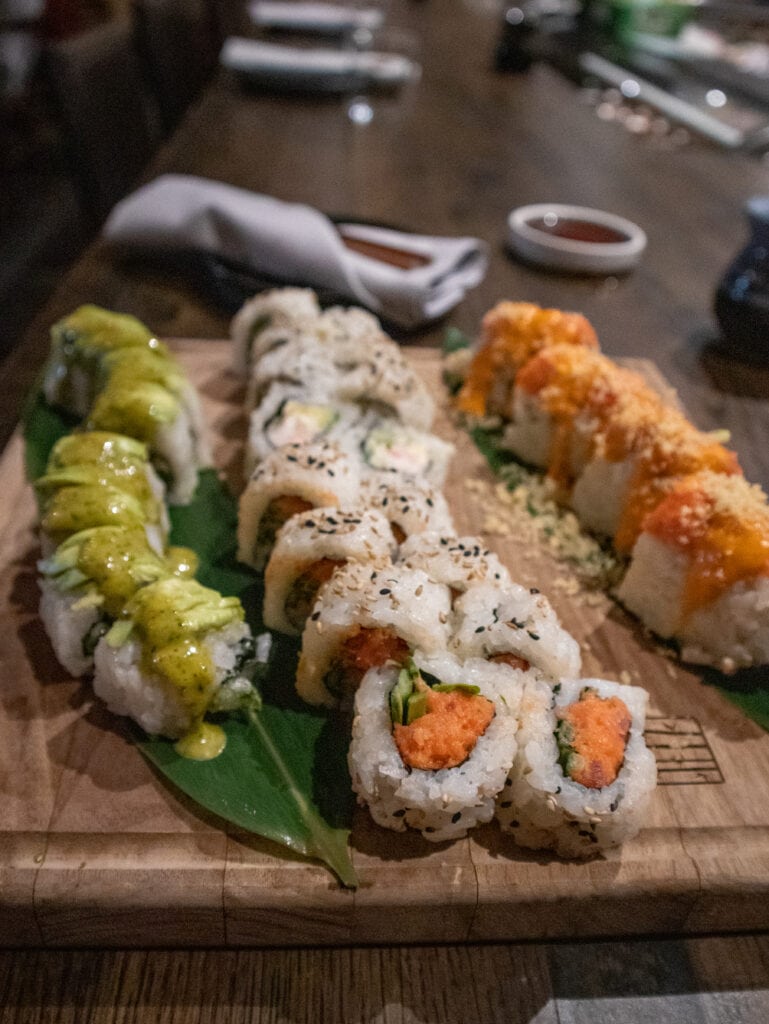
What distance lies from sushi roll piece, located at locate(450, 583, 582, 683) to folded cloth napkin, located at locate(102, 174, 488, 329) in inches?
70.7

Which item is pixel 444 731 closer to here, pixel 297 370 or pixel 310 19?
pixel 297 370

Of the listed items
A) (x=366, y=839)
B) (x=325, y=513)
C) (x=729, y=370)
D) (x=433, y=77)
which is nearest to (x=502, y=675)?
(x=366, y=839)

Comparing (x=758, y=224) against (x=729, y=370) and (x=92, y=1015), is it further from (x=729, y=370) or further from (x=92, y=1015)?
(x=92, y=1015)

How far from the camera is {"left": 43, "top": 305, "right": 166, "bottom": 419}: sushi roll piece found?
2447 millimetres

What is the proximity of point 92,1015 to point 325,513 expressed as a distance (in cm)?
109

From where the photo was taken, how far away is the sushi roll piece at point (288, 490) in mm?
2012

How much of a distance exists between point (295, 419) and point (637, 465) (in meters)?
1.03

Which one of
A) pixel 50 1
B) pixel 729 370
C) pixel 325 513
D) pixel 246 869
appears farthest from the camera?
pixel 50 1

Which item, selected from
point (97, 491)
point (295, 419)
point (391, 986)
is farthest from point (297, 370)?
point (391, 986)

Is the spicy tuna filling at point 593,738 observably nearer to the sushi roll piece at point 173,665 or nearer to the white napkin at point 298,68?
the sushi roll piece at point 173,665

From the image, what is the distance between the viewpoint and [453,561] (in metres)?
1.79

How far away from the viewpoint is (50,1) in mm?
6590

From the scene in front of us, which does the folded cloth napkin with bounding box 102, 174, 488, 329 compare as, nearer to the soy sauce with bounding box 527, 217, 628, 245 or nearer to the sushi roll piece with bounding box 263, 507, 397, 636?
the soy sauce with bounding box 527, 217, 628, 245

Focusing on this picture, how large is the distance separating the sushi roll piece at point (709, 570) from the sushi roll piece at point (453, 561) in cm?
49
